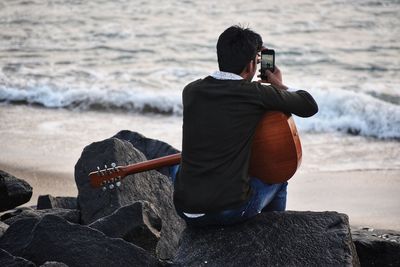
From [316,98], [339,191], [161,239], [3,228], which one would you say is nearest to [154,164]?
[161,239]

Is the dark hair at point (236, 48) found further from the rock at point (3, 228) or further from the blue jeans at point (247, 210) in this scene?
the rock at point (3, 228)

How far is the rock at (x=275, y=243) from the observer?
15.7 ft

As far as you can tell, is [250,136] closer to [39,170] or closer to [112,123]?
[39,170]

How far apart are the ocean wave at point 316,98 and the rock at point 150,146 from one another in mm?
4524

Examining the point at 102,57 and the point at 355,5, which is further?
the point at 355,5

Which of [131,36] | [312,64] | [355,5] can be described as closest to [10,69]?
[131,36]

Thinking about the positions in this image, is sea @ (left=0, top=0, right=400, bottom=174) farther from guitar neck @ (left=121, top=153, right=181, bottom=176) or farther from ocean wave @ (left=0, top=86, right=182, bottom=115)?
guitar neck @ (left=121, top=153, right=181, bottom=176)

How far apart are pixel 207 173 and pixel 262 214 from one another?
17.2 inches

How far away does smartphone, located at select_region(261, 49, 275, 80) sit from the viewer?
16.5ft

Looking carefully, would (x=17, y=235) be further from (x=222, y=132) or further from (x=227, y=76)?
(x=227, y=76)

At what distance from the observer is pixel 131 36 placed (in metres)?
17.3

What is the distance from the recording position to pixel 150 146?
6.75m

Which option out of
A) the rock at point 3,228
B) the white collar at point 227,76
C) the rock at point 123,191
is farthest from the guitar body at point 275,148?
the rock at point 3,228

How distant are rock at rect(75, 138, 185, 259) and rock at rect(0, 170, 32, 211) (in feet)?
2.08
